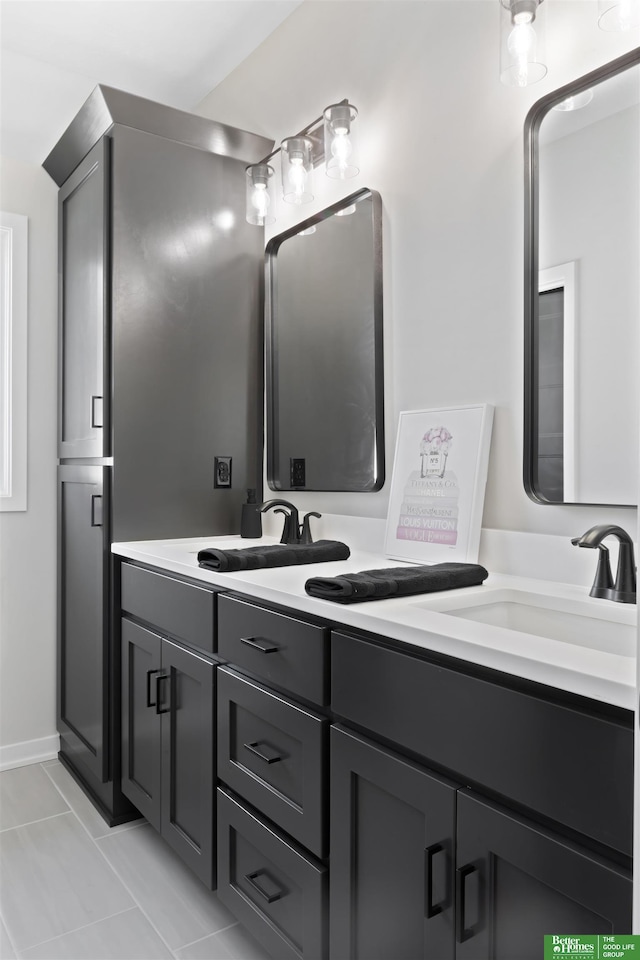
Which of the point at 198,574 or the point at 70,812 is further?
the point at 70,812

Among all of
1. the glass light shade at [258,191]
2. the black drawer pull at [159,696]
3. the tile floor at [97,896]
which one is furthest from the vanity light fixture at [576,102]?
the tile floor at [97,896]

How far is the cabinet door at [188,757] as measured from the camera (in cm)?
161

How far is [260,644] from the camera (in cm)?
140

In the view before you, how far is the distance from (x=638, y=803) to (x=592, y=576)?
2.47 ft

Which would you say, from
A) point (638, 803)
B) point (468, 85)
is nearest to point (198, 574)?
point (638, 803)

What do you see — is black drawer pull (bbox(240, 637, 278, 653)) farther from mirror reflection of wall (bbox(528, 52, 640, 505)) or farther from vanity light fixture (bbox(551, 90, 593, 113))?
vanity light fixture (bbox(551, 90, 593, 113))

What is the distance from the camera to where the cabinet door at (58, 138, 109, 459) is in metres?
2.21

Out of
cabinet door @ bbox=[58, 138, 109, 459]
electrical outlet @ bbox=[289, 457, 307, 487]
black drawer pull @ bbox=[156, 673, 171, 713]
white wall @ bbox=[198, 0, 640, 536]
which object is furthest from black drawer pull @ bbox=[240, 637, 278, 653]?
cabinet door @ bbox=[58, 138, 109, 459]

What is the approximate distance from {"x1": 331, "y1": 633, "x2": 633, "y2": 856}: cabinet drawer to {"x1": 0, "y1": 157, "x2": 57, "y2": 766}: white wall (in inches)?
77.2

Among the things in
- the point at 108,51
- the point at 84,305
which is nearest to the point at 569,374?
the point at 84,305

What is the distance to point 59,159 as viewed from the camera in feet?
8.34

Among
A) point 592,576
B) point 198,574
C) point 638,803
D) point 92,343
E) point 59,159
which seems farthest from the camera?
point 59,159

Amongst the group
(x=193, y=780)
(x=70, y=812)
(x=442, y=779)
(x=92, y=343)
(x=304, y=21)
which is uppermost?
(x=304, y=21)

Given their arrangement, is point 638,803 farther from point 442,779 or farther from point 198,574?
point 198,574
